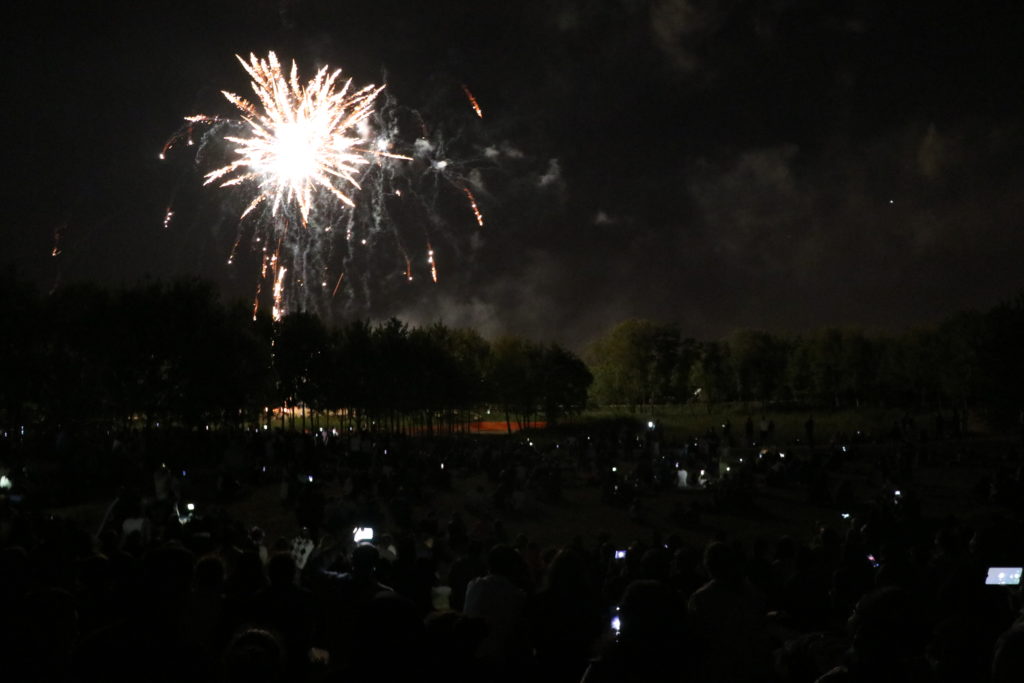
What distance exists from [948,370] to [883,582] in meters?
60.5

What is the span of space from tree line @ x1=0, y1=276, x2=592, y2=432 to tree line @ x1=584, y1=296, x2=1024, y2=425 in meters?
48.0

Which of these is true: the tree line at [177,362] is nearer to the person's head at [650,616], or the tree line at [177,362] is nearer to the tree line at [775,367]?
the person's head at [650,616]

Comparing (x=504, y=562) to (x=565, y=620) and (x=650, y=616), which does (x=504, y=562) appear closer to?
(x=565, y=620)

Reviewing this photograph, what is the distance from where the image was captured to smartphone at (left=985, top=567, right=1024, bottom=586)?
6184 mm

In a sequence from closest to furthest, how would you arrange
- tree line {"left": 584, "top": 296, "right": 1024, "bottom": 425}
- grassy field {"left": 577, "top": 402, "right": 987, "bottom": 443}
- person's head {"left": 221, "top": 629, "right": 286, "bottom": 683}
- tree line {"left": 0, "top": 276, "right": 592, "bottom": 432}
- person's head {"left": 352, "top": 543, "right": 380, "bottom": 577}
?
1. person's head {"left": 221, "top": 629, "right": 286, "bottom": 683}
2. person's head {"left": 352, "top": 543, "right": 380, "bottom": 577}
3. tree line {"left": 0, "top": 276, "right": 592, "bottom": 432}
4. grassy field {"left": 577, "top": 402, "right": 987, "bottom": 443}
5. tree line {"left": 584, "top": 296, "right": 1024, "bottom": 425}

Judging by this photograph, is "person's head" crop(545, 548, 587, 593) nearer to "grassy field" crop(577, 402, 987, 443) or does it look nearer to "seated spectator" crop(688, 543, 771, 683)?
"seated spectator" crop(688, 543, 771, 683)

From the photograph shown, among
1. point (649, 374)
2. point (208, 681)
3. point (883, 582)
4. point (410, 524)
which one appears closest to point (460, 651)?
point (208, 681)

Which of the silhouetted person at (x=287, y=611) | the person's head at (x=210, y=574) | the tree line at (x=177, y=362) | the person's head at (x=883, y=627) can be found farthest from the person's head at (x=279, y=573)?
the tree line at (x=177, y=362)

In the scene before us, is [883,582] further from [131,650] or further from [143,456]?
[143,456]

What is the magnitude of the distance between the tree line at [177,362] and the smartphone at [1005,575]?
36097 millimetres

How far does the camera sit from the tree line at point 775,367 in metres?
76.8

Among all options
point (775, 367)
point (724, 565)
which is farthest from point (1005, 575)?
point (775, 367)

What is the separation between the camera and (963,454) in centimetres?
3259

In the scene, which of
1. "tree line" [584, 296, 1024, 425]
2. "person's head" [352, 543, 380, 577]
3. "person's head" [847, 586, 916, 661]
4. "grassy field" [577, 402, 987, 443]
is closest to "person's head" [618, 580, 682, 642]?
"person's head" [847, 586, 916, 661]
